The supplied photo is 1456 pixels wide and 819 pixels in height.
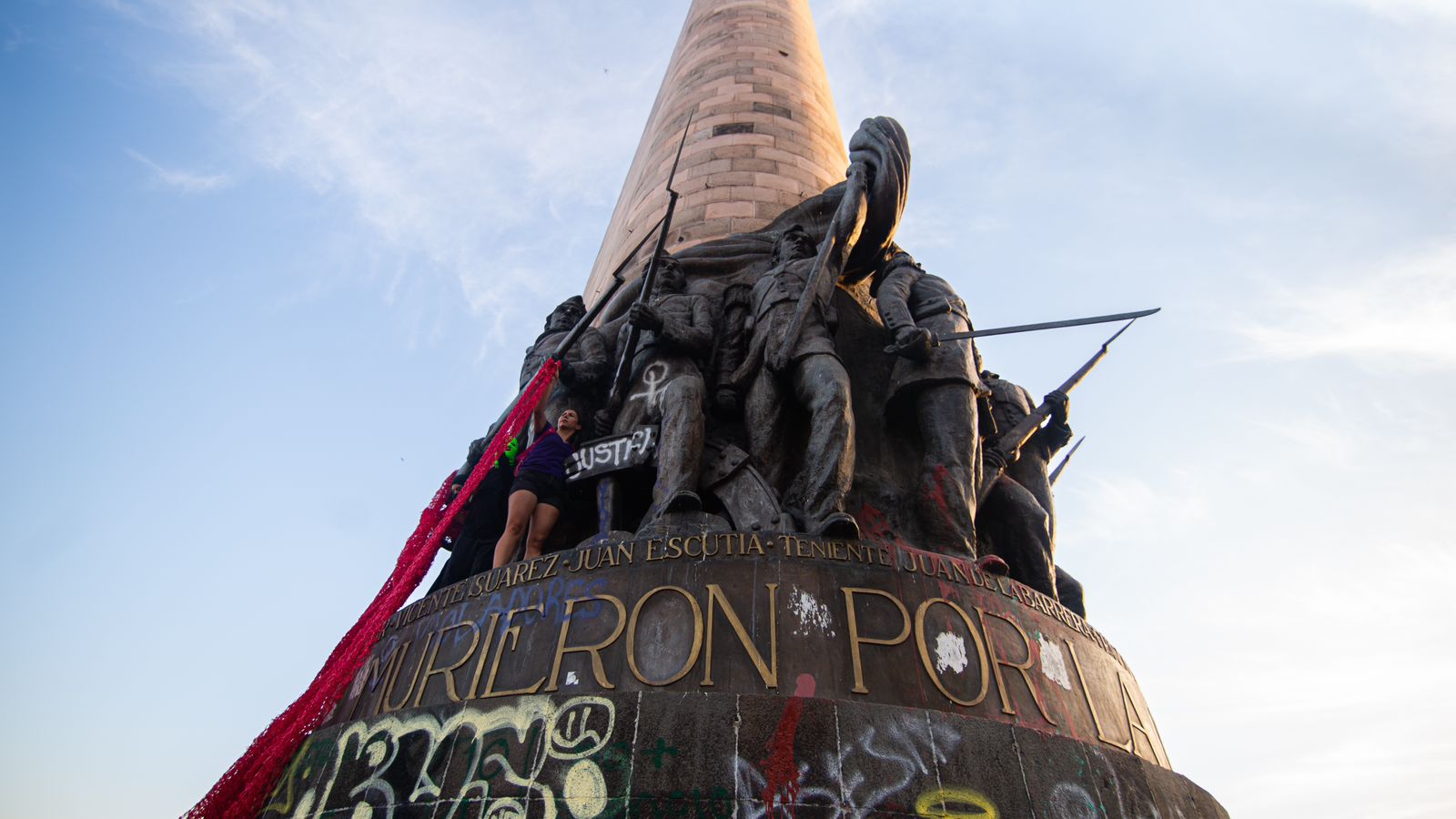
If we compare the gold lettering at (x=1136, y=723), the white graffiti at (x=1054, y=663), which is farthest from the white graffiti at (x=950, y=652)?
the gold lettering at (x=1136, y=723)

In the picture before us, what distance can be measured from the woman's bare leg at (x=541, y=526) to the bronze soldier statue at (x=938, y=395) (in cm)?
261

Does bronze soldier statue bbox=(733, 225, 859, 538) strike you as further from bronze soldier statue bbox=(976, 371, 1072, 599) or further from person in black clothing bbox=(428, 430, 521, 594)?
person in black clothing bbox=(428, 430, 521, 594)

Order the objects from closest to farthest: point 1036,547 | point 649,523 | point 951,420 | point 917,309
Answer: point 649,523 → point 951,420 → point 1036,547 → point 917,309

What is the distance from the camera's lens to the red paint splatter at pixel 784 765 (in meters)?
3.45

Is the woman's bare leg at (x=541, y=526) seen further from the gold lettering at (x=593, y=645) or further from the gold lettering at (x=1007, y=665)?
the gold lettering at (x=1007, y=665)

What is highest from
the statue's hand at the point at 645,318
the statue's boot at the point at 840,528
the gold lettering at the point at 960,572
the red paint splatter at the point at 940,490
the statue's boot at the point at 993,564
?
the statue's hand at the point at 645,318

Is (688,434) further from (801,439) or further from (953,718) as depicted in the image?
(953,718)

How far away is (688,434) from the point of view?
5.72 m

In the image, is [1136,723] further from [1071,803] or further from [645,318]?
[645,318]

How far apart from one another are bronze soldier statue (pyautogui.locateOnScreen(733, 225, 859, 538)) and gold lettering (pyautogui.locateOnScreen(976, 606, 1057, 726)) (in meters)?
1.06

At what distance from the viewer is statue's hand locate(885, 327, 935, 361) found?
635 cm

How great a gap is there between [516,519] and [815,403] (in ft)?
7.50

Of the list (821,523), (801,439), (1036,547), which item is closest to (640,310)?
(801,439)

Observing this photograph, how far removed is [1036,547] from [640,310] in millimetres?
3640
